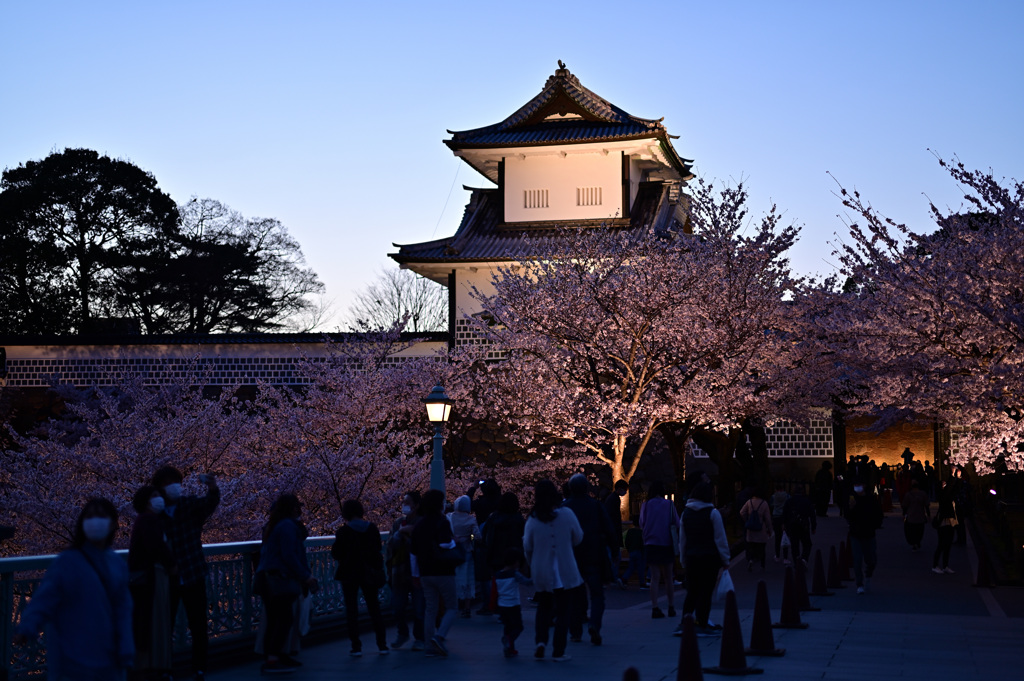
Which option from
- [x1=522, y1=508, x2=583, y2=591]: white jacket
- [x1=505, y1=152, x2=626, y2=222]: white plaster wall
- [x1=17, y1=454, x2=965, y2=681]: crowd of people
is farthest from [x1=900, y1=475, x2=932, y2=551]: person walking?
[x1=505, y1=152, x2=626, y2=222]: white plaster wall

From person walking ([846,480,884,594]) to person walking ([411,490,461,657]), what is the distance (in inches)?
336

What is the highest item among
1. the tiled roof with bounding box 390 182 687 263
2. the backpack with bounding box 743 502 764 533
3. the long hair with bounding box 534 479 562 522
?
the tiled roof with bounding box 390 182 687 263

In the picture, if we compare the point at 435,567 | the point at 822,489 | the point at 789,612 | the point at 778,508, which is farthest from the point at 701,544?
the point at 822,489

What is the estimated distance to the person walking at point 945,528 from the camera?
21281 mm

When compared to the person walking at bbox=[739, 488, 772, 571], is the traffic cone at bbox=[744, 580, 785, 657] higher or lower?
lower

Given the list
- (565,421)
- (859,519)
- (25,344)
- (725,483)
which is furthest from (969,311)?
(25,344)

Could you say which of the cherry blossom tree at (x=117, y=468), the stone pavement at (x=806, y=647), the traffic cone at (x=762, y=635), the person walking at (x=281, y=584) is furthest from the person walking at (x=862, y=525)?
the person walking at (x=281, y=584)

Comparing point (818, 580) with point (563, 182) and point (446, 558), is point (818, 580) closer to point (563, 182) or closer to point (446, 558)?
point (446, 558)

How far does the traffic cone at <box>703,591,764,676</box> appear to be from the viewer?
1008cm

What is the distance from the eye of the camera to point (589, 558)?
1244 centimetres

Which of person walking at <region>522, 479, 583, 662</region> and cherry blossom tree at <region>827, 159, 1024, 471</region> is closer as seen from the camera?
person walking at <region>522, 479, 583, 662</region>

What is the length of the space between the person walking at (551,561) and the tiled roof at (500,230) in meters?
24.9

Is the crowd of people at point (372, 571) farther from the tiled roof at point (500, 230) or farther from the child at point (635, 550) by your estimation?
the tiled roof at point (500, 230)

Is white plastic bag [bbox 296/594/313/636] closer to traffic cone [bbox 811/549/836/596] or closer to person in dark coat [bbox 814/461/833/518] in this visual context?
traffic cone [bbox 811/549/836/596]
